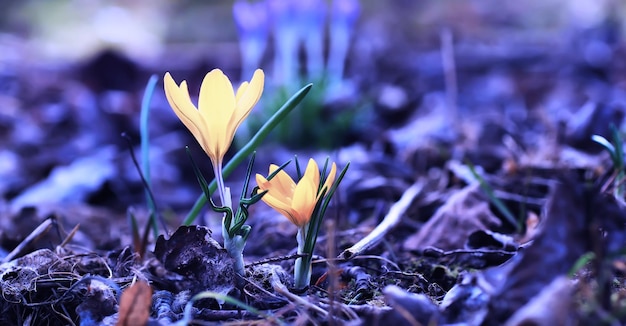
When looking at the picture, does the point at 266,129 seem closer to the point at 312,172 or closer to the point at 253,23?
the point at 312,172

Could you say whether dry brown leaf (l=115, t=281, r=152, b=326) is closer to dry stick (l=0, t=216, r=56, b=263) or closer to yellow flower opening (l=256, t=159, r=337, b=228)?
yellow flower opening (l=256, t=159, r=337, b=228)

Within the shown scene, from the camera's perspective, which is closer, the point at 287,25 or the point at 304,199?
the point at 304,199

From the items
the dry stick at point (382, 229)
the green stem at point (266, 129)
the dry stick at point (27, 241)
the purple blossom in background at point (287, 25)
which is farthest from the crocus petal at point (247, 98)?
the purple blossom in background at point (287, 25)

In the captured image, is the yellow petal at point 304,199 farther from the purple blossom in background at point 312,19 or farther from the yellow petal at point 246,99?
the purple blossom in background at point 312,19

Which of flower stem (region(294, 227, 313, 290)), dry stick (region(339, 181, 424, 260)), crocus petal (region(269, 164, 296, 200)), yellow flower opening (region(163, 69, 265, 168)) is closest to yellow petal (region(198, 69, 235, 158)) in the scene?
yellow flower opening (region(163, 69, 265, 168))

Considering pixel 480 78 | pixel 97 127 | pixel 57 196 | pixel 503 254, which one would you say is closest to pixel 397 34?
pixel 480 78

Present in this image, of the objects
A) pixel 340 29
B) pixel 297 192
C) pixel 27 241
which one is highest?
pixel 297 192

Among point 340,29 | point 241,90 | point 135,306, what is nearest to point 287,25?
point 340,29

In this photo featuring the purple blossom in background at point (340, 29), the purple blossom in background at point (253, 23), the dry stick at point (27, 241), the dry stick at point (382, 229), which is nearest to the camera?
the dry stick at point (382, 229)
